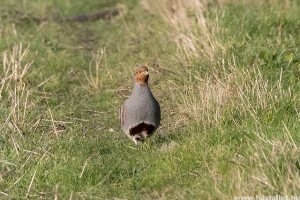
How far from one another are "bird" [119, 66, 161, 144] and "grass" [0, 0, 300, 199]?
0.39 feet

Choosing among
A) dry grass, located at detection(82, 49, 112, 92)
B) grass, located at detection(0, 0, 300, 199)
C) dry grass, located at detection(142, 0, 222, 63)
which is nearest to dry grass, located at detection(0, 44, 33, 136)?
grass, located at detection(0, 0, 300, 199)

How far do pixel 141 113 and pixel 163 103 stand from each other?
1.22 m

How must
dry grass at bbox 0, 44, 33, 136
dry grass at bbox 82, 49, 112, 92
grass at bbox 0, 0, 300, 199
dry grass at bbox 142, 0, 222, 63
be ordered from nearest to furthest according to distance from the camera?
1. grass at bbox 0, 0, 300, 199
2. dry grass at bbox 0, 44, 33, 136
3. dry grass at bbox 142, 0, 222, 63
4. dry grass at bbox 82, 49, 112, 92

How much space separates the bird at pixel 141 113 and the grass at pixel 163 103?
118 mm

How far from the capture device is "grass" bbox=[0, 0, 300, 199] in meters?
4.89

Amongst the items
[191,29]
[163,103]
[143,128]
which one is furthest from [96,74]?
[143,128]

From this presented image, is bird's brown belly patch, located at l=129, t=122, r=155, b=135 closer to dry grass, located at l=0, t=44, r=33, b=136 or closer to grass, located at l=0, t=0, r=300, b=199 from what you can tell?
grass, located at l=0, t=0, r=300, b=199

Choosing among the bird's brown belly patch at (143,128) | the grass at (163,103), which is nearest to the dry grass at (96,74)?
the grass at (163,103)

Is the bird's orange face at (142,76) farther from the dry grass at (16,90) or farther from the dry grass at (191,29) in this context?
the dry grass at (191,29)

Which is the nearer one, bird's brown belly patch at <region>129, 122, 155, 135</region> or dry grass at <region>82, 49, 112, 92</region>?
bird's brown belly patch at <region>129, 122, 155, 135</region>

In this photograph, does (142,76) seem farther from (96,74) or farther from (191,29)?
(191,29)

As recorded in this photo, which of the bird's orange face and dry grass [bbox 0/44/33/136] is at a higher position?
the bird's orange face

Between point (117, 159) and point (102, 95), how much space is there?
2079 mm

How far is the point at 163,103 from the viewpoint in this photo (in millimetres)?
6941
